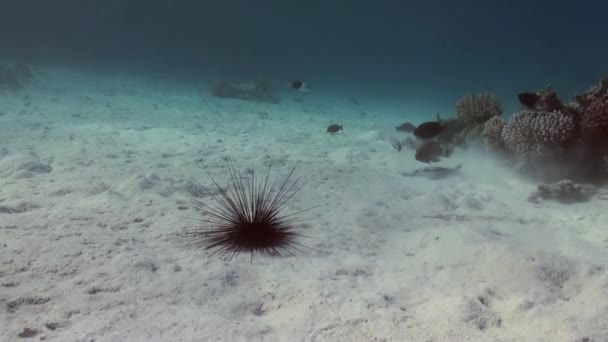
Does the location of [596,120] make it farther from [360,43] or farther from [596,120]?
[360,43]

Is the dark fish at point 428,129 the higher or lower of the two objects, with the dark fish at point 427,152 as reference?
higher

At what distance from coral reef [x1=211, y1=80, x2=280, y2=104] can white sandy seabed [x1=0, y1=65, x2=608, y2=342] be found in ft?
46.9

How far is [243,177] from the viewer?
6.65 metres

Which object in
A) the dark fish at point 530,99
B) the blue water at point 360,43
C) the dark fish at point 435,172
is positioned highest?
the blue water at point 360,43

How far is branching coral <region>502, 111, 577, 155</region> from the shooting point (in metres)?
6.17

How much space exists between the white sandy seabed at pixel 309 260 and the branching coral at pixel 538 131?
2.15 feet

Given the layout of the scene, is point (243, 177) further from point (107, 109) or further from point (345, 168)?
point (107, 109)

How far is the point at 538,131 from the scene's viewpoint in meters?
6.36

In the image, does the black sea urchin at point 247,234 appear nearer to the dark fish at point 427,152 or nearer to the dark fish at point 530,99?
the dark fish at point 427,152

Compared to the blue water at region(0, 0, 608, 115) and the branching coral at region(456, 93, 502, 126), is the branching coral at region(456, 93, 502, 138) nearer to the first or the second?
the branching coral at region(456, 93, 502, 126)

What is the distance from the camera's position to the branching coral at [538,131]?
6168 millimetres

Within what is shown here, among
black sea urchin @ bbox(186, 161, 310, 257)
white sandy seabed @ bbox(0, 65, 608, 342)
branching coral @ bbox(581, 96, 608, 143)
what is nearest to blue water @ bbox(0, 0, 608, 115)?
branching coral @ bbox(581, 96, 608, 143)

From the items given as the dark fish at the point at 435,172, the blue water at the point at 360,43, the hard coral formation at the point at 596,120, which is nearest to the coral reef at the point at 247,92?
the blue water at the point at 360,43

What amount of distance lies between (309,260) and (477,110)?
265 inches
